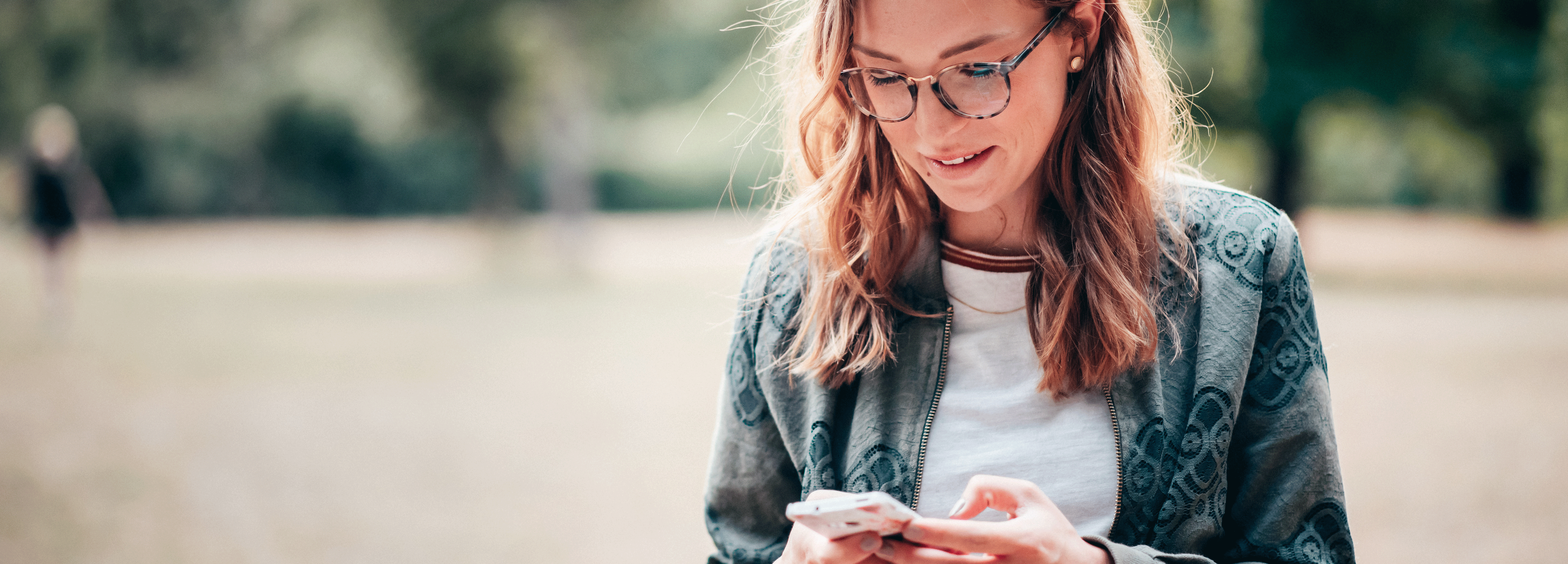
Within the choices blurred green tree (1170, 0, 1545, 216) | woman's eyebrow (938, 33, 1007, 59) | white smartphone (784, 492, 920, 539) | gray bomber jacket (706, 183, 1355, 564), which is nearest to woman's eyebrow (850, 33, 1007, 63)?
woman's eyebrow (938, 33, 1007, 59)

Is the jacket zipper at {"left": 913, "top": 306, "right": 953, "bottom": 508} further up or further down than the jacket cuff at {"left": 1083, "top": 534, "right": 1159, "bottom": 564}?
further up

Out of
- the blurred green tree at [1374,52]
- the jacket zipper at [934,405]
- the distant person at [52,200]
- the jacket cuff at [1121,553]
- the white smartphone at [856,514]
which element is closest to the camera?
the white smartphone at [856,514]

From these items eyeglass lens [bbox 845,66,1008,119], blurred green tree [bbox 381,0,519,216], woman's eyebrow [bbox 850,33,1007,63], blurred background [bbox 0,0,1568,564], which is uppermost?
woman's eyebrow [bbox 850,33,1007,63]

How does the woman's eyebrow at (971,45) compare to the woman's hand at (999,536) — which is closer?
the woman's hand at (999,536)

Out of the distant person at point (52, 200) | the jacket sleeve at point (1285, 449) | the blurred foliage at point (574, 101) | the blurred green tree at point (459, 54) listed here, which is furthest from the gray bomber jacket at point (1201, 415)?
the blurred green tree at point (459, 54)

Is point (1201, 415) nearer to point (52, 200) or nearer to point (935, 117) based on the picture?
point (935, 117)

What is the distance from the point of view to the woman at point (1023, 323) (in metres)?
1.46

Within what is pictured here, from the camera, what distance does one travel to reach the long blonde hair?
60.0 inches

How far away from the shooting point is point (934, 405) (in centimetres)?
159

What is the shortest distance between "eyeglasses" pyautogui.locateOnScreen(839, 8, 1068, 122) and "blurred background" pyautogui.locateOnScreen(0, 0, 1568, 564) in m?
0.28

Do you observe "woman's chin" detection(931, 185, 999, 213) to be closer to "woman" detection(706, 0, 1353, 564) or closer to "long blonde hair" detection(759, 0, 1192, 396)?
"woman" detection(706, 0, 1353, 564)

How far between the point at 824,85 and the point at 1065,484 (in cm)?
64

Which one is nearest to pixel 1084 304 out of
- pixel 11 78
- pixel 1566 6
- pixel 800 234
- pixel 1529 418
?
pixel 800 234

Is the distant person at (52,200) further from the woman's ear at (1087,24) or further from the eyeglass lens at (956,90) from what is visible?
the woman's ear at (1087,24)
